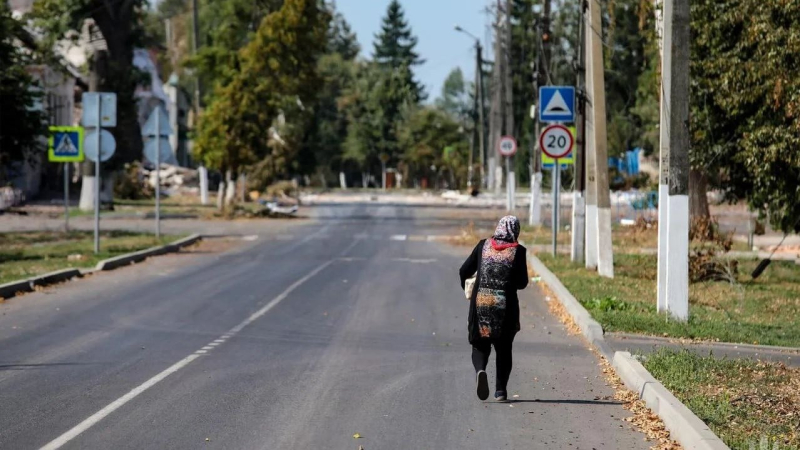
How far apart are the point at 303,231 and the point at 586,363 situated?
1060 inches

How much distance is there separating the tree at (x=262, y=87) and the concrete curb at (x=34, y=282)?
25.3 metres

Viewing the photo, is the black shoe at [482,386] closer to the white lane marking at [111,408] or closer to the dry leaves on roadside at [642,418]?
the dry leaves on roadside at [642,418]

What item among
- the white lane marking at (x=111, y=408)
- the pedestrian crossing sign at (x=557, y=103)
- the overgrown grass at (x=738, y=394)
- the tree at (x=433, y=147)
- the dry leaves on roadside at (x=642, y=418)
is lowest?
the dry leaves on roadside at (x=642, y=418)

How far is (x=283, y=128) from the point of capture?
80500mm

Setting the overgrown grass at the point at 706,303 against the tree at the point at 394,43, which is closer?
the overgrown grass at the point at 706,303

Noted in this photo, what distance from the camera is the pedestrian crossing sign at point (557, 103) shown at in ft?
77.8

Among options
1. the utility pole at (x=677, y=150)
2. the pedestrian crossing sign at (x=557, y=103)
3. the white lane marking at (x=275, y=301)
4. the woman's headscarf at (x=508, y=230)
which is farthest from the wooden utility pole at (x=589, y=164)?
the woman's headscarf at (x=508, y=230)

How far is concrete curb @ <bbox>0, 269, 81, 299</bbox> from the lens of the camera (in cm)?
1886

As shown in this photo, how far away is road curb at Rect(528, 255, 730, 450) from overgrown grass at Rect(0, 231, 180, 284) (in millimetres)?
10005

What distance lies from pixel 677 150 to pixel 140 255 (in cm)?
1461

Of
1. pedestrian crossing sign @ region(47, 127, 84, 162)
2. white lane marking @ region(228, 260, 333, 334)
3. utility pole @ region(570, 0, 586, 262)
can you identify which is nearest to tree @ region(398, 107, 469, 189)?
pedestrian crossing sign @ region(47, 127, 84, 162)

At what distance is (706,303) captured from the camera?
18.4 metres

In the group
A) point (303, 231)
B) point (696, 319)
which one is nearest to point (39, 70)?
point (303, 231)

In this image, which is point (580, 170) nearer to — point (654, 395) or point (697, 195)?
point (697, 195)
